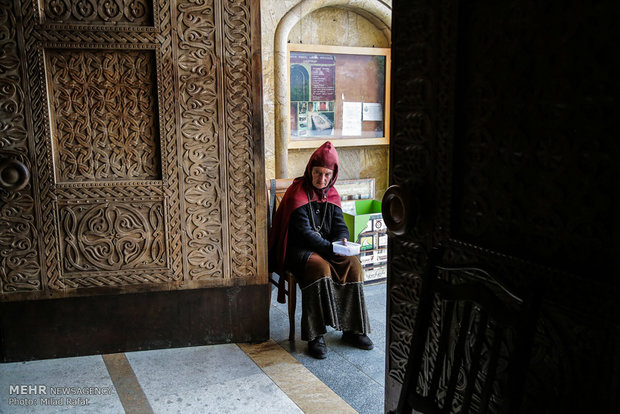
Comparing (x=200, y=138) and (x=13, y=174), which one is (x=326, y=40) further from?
(x=13, y=174)

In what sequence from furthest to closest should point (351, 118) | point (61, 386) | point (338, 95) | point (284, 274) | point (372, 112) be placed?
point (372, 112)
point (351, 118)
point (338, 95)
point (284, 274)
point (61, 386)

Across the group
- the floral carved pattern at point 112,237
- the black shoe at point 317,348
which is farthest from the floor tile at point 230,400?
the floral carved pattern at point 112,237

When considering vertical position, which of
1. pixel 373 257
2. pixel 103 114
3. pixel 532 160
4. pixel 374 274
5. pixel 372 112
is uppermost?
pixel 372 112

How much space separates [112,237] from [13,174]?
599mm

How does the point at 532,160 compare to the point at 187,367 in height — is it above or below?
above

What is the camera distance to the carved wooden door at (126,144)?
8.46 ft

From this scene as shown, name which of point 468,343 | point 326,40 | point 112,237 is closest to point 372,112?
point 326,40

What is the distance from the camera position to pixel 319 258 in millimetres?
3057

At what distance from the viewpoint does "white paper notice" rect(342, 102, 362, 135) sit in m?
4.65

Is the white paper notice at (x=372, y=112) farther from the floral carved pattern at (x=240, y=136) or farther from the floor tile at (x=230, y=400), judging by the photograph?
the floor tile at (x=230, y=400)

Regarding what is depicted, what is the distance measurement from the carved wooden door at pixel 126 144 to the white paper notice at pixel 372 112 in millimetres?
2141

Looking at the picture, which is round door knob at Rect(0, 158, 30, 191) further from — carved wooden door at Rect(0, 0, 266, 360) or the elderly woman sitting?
the elderly woman sitting

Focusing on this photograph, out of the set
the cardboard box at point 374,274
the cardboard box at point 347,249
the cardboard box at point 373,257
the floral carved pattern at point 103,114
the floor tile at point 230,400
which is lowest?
the floor tile at point 230,400

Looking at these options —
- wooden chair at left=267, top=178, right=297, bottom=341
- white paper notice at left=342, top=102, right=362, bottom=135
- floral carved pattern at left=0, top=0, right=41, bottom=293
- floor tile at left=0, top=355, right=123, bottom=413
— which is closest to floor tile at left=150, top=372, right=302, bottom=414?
floor tile at left=0, top=355, right=123, bottom=413
